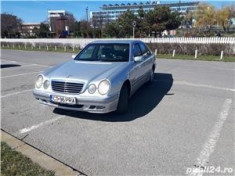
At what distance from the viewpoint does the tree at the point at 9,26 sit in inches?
2785

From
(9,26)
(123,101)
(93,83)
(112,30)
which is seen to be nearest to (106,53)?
(123,101)

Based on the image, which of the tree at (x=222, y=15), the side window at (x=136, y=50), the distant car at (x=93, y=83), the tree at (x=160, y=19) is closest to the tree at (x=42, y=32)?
the tree at (x=160, y=19)

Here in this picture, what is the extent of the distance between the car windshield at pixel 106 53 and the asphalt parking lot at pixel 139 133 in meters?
1.15

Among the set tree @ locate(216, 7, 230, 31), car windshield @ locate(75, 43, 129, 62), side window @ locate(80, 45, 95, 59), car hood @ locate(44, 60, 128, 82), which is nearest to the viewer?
car hood @ locate(44, 60, 128, 82)

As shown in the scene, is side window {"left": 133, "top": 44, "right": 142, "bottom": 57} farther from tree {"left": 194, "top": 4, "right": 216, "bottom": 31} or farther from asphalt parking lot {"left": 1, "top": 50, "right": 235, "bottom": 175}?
tree {"left": 194, "top": 4, "right": 216, "bottom": 31}

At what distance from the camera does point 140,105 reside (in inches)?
232

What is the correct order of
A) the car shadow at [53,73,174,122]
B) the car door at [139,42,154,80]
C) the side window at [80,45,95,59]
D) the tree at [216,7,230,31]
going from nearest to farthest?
the car shadow at [53,73,174,122]
the side window at [80,45,95,59]
the car door at [139,42,154,80]
the tree at [216,7,230,31]

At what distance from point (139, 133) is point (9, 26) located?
3053 inches

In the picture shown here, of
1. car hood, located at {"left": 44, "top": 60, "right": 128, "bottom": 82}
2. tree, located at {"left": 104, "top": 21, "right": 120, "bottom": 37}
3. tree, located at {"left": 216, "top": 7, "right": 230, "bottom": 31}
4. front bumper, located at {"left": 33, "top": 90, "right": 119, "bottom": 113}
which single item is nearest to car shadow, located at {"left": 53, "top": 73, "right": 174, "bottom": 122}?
front bumper, located at {"left": 33, "top": 90, "right": 119, "bottom": 113}

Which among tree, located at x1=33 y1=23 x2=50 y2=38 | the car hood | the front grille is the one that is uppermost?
tree, located at x1=33 y1=23 x2=50 y2=38

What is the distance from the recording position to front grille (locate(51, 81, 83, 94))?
4.57m

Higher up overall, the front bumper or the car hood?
the car hood

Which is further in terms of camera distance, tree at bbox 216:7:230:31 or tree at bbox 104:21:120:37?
tree at bbox 216:7:230:31

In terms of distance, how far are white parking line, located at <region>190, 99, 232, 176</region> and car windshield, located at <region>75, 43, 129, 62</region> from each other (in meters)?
2.33
